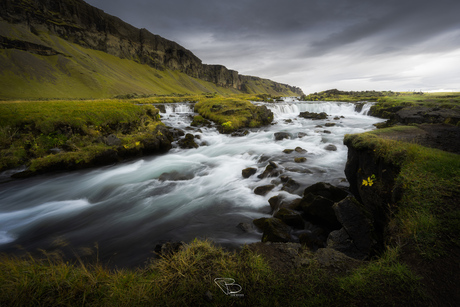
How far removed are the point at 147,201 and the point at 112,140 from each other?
8.29m

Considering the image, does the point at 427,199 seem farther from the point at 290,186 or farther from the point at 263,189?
the point at 263,189

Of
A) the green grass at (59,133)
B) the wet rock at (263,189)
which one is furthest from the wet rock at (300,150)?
the green grass at (59,133)

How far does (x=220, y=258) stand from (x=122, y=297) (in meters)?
1.67

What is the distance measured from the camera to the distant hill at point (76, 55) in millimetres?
80438

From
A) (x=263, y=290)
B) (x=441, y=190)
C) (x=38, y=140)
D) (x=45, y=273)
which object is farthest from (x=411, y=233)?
(x=38, y=140)

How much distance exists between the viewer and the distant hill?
8044 centimetres

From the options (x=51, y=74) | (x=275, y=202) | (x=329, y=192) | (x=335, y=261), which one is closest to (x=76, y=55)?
(x=51, y=74)

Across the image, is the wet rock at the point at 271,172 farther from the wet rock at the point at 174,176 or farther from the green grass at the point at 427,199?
Result: the green grass at the point at 427,199

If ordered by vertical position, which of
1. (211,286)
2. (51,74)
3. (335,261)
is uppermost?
(51,74)

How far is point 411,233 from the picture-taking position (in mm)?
3803

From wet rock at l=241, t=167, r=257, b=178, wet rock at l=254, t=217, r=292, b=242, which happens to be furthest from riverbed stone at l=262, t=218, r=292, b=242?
wet rock at l=241, t=167, r=257, b=178

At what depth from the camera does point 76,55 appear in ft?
374

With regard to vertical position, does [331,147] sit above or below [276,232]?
above

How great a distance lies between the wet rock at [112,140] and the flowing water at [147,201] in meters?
2.19
